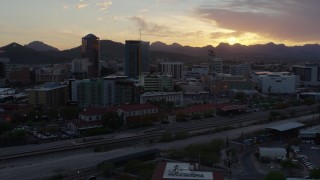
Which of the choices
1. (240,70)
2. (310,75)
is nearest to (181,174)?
(310,75)

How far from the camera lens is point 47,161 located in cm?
758

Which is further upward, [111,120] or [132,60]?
[132,60]

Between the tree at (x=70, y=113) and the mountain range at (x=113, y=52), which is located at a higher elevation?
the mountain range at (x=113, y=52)

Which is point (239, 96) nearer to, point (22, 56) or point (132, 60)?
point (132, 60)

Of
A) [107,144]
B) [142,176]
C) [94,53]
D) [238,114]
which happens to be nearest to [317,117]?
[238,114]

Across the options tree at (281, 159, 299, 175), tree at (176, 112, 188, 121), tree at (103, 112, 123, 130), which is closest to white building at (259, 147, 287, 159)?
tree at (281, 159, 299, 175)

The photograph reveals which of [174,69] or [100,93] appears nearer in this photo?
[100,93]

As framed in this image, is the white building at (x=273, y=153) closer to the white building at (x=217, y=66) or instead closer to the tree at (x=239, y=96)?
the tree at (x=239, y=96)

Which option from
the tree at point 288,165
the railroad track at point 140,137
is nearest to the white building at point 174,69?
the railroad track at point 140,137

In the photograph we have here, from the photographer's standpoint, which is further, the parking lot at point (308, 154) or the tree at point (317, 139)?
the tree at point (317, 139)

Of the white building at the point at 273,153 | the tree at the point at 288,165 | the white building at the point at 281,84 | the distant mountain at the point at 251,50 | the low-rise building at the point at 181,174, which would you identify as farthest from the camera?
the distant mountain at the point at 251,50

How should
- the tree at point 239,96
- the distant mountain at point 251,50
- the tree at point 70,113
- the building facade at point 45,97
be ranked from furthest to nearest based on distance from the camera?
the distant mountain at point 251,50, the tree at point 239,96, the building facade at point 45,97, the tree at point 70,113

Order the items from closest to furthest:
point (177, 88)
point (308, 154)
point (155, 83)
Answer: point (308, 154), point (155, 83), point (177, 88)

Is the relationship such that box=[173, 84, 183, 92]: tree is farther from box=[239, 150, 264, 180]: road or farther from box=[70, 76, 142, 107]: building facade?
box=[239, 150, 264, 180]: road
